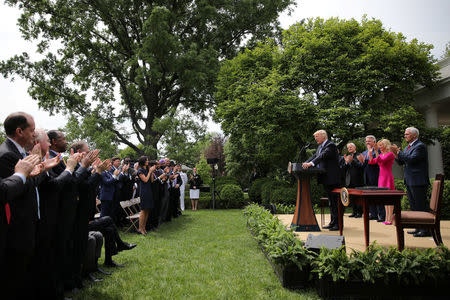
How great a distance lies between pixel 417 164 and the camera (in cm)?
610

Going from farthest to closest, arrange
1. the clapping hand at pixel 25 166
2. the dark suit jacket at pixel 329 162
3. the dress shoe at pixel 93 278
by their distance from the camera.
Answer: the dark suit jacket at pixel 329 162 → the dress shoe at pixel 93 278 → the clapping hand at pixel 25 166

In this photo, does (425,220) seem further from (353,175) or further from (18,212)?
(18,212)

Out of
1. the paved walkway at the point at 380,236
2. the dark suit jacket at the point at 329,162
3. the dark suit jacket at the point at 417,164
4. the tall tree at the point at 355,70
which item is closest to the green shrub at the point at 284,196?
the tall tree at the point at 355,70

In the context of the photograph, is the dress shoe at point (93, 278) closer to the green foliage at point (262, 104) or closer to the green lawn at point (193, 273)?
the green lawn at point (193, 273)

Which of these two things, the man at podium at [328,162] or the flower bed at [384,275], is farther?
the man at podium at [328,162]

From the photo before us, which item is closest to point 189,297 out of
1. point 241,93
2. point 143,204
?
point 143,204

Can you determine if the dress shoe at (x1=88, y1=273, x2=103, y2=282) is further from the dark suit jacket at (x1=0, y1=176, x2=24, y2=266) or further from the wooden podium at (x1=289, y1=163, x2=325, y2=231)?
the wooden podium at (x1=289, y1=163, x2=325, y2=231)

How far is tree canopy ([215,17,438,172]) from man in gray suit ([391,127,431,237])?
8.11 meters

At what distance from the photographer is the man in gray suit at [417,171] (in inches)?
237

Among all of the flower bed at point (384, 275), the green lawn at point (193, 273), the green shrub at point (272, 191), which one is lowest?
the green lawn at point (193, 273)

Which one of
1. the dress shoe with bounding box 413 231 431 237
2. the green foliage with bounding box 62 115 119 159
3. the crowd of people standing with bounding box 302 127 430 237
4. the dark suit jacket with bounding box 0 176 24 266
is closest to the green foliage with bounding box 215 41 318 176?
the crowd of people standing with bounding box 302 127 430 237

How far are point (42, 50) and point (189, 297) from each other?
2297 cm

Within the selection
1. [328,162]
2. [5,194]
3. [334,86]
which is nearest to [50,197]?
[5,194]

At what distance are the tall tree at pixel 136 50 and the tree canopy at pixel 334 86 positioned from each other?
4764 mm
